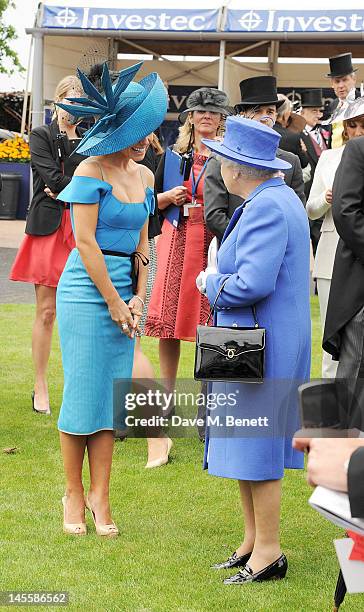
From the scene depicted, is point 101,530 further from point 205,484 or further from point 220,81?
point 220,81

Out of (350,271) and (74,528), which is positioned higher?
(350,271)

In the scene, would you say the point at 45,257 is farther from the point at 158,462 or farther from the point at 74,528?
the point at 74,528

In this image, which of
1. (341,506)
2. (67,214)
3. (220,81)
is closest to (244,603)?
(341,506)

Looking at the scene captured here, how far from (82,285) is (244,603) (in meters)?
1.64

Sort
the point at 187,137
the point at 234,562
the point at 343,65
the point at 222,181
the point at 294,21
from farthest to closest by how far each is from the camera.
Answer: the point at 294,21 → the point at 343,65 → the point at 187,137 → the point at 222,181 → the point at 234,562

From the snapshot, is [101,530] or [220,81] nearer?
[101,530]

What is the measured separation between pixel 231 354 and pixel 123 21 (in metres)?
15.3

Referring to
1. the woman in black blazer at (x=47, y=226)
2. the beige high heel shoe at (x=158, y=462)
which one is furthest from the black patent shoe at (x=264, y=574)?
the woman in black blazer at (x=47, y=226)

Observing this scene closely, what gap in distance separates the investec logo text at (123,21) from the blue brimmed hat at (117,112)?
13959mm

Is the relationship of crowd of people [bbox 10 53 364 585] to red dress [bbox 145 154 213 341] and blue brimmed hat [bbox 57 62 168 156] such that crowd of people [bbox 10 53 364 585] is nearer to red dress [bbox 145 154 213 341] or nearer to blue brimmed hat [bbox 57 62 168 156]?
blue brimmed hat [bbox 57 62 168 156]

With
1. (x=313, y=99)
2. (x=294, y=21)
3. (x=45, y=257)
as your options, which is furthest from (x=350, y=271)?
(x=294, y=21)

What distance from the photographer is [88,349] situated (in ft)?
16.3

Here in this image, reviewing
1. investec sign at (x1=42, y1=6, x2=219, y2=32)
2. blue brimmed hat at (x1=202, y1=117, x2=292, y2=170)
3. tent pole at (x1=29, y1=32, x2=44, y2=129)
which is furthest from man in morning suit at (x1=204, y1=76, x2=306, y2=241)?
tent pole at (x1=29, y1=32, x2=44, y2=129)

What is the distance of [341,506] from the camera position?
2197 millimetres
